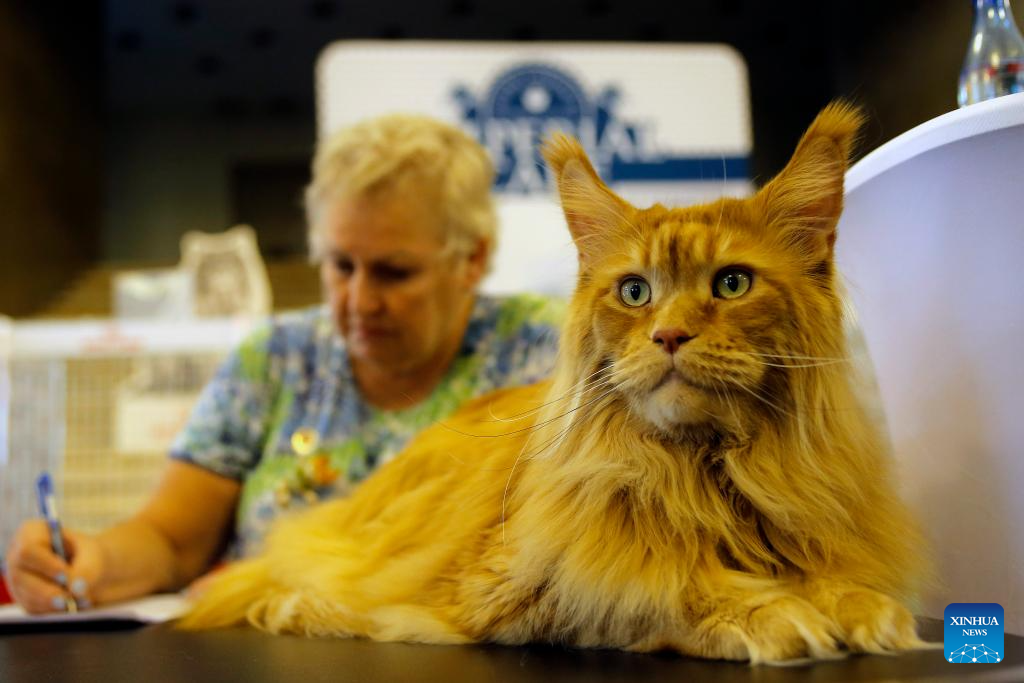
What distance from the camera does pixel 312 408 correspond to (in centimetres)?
175

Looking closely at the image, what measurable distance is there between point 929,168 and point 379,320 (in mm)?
969

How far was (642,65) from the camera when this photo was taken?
3064mm

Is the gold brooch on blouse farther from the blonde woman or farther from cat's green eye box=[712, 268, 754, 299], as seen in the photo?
cat's green eye box=[712, 268, 754, 299]

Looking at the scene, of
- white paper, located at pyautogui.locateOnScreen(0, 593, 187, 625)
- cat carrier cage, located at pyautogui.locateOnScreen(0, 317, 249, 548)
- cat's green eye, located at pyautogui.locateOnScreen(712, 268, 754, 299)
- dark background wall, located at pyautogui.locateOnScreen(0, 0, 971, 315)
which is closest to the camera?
cat's green eye, located at pyautogui.locateOnScreen(712, 268, 754, 299)

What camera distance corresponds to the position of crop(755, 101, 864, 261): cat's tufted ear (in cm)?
84

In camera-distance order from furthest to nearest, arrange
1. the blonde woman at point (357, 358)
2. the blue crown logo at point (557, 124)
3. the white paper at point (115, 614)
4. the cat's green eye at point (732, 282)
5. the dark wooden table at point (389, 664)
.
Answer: the blue crown logo at point (557, 124) → the blonde woman at point (357, 358) → the white paper at point (115, 614) → the cat's green eye at point (732, 282) → the dark wooden table at point (389, 664)

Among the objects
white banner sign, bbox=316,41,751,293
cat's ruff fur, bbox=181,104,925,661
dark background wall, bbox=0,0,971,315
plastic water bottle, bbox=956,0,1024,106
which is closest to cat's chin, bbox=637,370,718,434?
cat's ruff fur, bbox=181,104,925,661

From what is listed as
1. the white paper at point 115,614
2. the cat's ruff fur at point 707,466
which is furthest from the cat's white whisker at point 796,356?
the white paper at point 115,614

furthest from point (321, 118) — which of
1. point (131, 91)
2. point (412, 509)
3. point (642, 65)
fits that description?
point (131, 91)

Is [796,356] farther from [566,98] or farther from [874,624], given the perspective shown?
[566,98]

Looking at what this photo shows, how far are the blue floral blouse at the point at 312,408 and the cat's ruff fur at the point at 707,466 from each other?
65cm

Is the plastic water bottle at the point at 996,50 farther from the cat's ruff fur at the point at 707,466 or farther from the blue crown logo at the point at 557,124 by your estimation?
the blue crown logo at the point at 557,124

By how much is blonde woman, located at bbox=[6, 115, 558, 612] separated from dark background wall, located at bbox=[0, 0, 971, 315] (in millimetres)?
2232

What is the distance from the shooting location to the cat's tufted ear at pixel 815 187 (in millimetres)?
835
